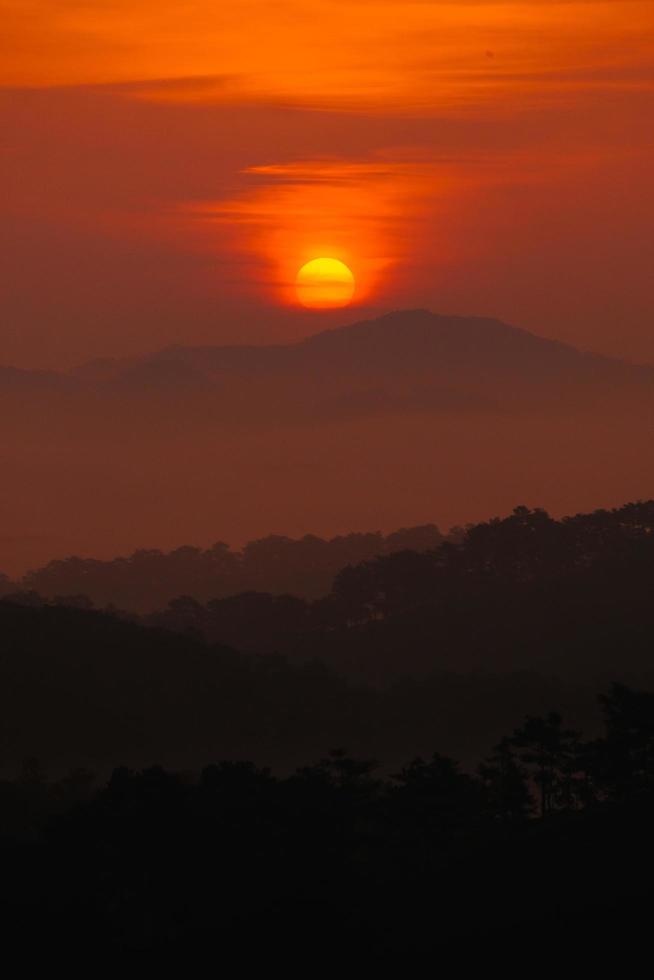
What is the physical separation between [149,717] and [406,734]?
25133 millimetres

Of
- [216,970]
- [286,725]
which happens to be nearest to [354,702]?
[286,725]

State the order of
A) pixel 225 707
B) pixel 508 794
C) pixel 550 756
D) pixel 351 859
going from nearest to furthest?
pixel 351 859 → pixel 508 794 → pixel 550 756 → pixel 225 707

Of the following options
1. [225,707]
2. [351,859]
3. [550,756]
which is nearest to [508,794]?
[550,756]

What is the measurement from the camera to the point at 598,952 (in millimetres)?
64938

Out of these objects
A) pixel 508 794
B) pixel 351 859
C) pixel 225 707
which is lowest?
pixel 351 859

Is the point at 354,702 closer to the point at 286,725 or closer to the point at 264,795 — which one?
the point at 286,725

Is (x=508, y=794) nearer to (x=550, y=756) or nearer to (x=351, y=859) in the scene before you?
(x=550, y=756)

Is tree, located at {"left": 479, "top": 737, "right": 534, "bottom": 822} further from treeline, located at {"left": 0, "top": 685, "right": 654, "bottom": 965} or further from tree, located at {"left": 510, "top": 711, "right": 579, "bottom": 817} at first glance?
tree, located at {"left": 510, "top": 711, "right": 579, "bottom": 817}

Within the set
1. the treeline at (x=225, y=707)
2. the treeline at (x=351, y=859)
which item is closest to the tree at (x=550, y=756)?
the treeline at (x=351, y=859)

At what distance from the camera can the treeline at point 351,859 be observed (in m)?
61.7

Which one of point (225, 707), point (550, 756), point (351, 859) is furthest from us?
point (225, 707)

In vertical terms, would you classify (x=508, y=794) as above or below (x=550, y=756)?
below

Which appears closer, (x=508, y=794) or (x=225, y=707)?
(x=508, y=794)

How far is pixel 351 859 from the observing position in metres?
73.7
